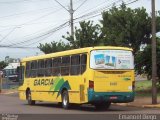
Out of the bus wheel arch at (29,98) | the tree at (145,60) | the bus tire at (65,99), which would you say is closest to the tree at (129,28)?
the tree at (145,60)

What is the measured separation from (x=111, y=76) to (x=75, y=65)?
2.16m

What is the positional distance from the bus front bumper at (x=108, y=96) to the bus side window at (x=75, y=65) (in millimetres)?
1756

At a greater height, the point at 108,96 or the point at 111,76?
the point at 111,76

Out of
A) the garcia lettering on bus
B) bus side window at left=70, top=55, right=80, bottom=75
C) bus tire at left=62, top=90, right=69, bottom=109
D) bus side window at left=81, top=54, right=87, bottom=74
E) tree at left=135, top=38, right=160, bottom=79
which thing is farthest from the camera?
tree at left=135, top=38, right=160, bottom=79

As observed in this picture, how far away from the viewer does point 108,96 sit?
25.7 metres

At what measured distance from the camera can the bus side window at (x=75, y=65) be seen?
26672 mm

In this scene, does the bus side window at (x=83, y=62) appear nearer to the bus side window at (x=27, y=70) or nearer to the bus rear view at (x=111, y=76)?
the bus rear view at (x=111, y=76)

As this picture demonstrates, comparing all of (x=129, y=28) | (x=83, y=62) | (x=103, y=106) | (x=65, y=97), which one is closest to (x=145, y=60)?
(x=129, y=28)

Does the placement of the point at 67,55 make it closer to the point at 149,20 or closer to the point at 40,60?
the point at 40,60

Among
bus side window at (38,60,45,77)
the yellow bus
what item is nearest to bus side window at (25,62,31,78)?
bus side window at (38,60,45,77)

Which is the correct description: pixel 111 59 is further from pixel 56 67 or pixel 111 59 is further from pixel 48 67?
pixel 48 67

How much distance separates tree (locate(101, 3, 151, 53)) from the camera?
3666 centimetres

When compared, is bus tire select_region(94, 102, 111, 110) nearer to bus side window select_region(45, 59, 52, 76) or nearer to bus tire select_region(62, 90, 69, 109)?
bus tire select_region(62, 90, 69, 109)

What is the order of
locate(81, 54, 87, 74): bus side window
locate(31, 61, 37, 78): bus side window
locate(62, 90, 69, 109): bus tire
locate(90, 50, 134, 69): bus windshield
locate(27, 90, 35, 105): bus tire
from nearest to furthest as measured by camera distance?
locate(90, 50, 134, 69): bus windshield
locate(81, 54, 87, 74): bus side window
locate(62, 90, 69, 109): bus tire
locate(31, 61, 37, 78): bus side window
locate(27, 90, 35, 105): bus tire
